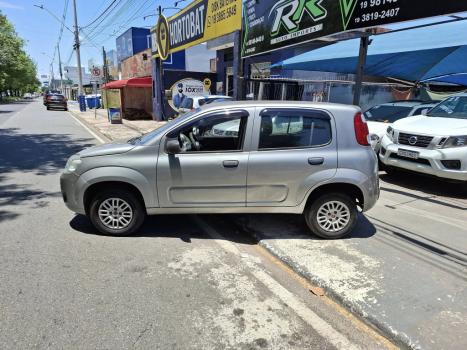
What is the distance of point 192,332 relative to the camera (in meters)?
2.81

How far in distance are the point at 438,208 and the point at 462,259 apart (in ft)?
6.59

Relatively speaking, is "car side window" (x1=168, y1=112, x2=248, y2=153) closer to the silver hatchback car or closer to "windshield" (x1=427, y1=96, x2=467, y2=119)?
the silver hatchback car

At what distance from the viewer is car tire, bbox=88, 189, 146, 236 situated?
14.3 ft

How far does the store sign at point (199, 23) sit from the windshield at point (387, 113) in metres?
4.94

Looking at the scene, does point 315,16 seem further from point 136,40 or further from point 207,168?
point 136,40

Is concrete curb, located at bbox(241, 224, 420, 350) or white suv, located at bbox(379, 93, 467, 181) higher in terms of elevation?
white suv, located at bbox(379, 93, 467, 181)

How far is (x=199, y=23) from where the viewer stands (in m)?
13.6

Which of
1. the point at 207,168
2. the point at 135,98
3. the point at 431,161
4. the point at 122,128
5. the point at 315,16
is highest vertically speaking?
the point at 315,16

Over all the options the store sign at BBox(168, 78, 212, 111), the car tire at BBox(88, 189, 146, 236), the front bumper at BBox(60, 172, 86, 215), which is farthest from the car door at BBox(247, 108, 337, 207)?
the store sign at BBox(168, 78, 212, 111)

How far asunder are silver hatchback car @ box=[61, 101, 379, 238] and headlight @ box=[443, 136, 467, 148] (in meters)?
2.83

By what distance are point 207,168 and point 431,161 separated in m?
4.44

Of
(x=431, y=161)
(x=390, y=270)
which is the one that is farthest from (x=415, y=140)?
(x=390, y=270)

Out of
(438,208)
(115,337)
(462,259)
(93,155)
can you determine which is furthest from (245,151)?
(438,208)

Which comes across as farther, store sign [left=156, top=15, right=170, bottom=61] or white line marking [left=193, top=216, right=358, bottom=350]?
store sign [left=156, top=15, right=170, bottom=61]
